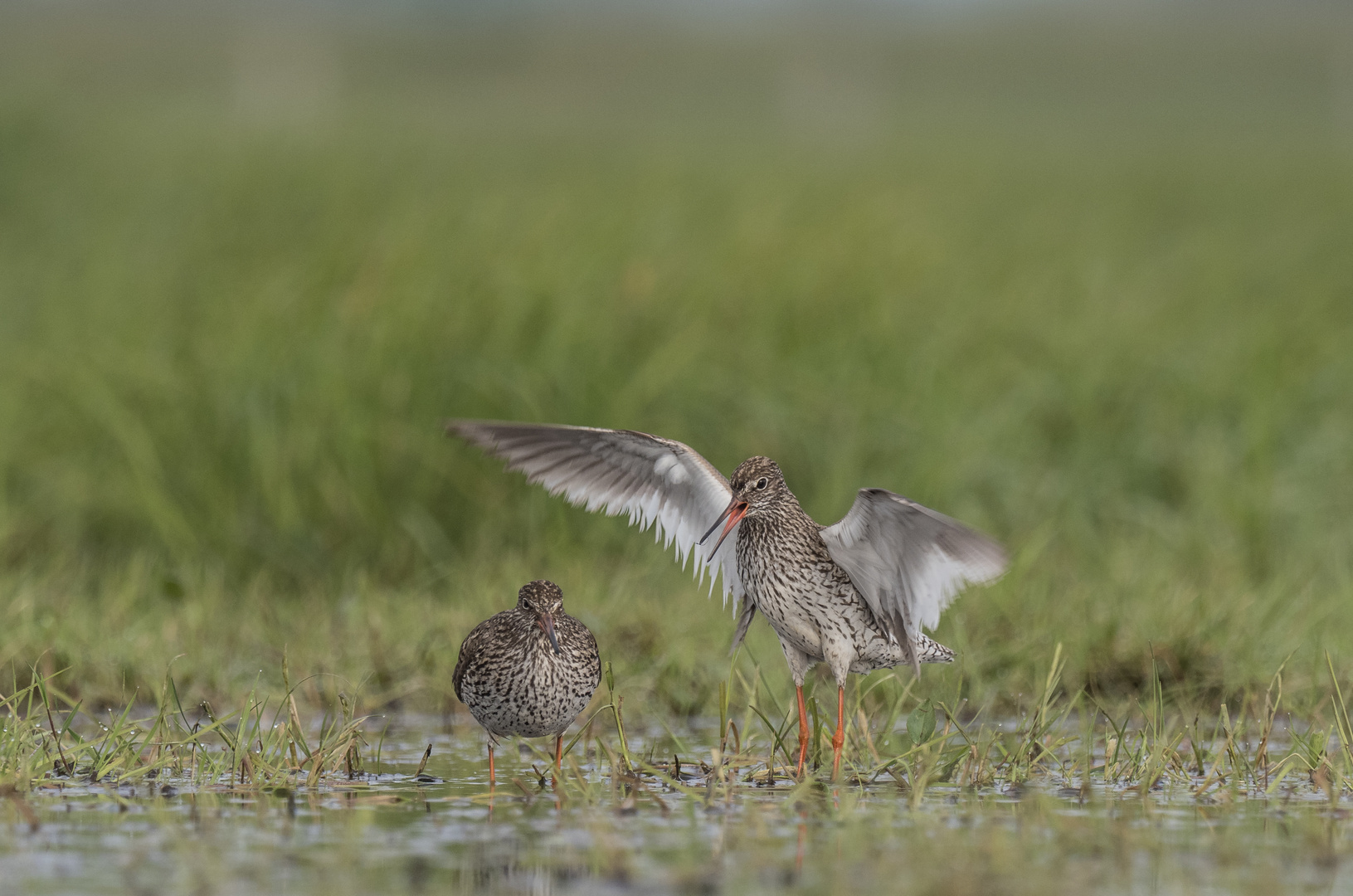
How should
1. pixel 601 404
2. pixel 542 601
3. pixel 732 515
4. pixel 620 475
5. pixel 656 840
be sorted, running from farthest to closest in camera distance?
pixel 601 404, pixel 620 475, pixel 542 601, pixel 732 515, pixel 656 840

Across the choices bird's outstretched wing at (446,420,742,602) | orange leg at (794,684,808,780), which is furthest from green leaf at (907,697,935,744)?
bird's outstretched wing at (446,420,742,602)

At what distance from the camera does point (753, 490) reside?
519 cm

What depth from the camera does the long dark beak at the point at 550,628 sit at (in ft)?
17.0

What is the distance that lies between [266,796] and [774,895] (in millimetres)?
1639

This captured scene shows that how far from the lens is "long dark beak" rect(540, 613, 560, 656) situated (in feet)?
17.0

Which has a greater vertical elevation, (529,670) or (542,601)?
(542,601)

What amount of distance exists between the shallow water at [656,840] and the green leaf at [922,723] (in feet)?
0.62

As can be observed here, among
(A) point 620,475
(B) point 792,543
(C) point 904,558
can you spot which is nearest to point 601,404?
(A) point 620,475

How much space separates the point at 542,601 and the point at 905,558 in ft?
3.74

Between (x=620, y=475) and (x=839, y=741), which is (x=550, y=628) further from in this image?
(x=839, y=741)

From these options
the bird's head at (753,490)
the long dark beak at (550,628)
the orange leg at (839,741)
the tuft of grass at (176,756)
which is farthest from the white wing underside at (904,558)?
the tuft of grass at (176,756)

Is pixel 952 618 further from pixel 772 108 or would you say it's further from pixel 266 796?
pixel 772 108

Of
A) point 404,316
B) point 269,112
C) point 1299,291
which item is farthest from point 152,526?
point 269,112

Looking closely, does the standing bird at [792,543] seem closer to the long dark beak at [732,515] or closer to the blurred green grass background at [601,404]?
the long dark beak at [732,515]
